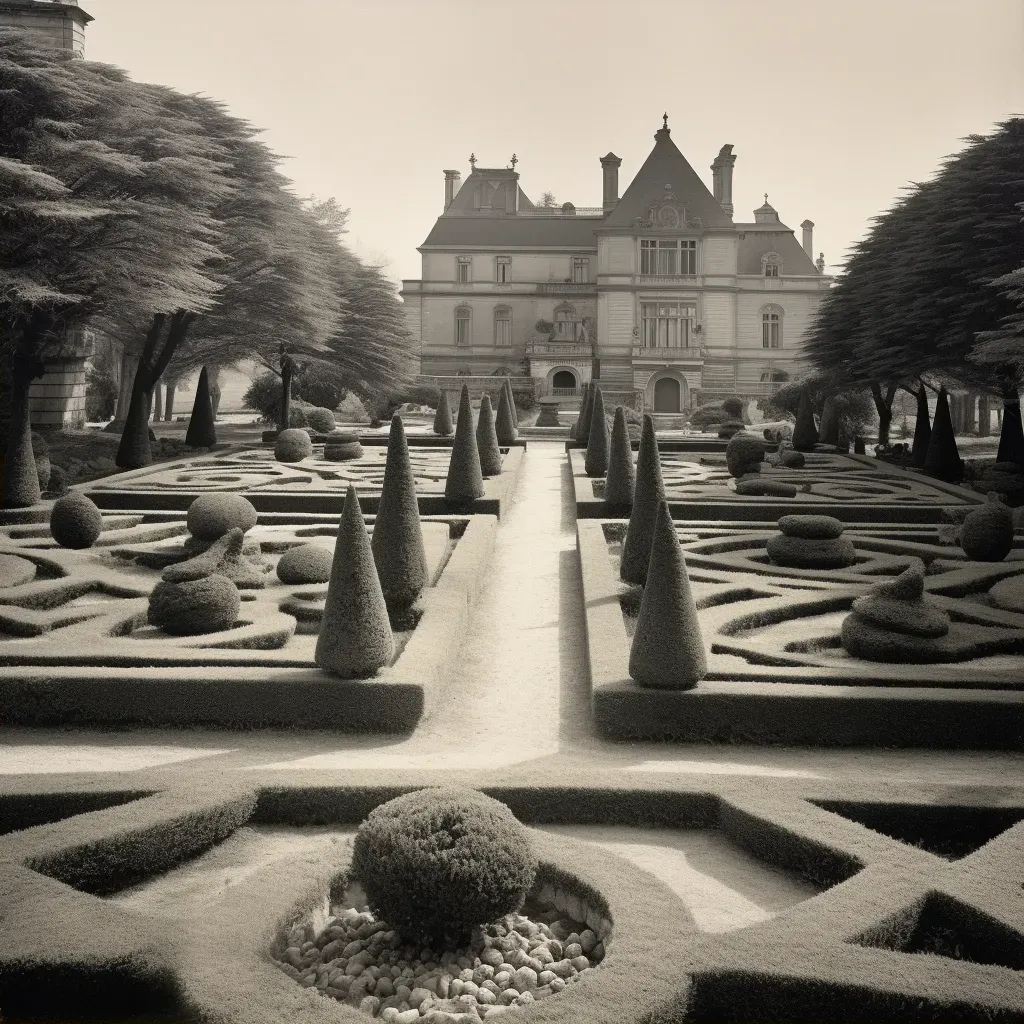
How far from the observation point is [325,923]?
597cm

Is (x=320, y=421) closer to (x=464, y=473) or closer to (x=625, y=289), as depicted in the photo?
(x=464, y=473)

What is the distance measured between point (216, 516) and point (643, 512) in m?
5.32

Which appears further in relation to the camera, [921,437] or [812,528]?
[921,437]

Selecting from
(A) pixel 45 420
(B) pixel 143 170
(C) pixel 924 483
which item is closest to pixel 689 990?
(C) pixel 924 483

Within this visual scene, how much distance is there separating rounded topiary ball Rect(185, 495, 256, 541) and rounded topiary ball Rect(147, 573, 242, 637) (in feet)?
10.1

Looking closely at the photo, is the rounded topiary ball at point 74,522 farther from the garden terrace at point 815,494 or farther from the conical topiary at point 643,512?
the garden terrace at point 815,494

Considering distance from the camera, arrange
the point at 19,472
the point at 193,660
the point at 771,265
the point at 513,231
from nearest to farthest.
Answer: the point at 193,660
the point at 19,472
the point at 771,265
the point at 513,231

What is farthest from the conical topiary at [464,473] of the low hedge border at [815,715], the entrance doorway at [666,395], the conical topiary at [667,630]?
the entrance doorway at [666,395]

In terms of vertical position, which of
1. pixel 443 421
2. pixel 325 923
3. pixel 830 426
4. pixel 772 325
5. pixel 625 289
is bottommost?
pixel 325 923

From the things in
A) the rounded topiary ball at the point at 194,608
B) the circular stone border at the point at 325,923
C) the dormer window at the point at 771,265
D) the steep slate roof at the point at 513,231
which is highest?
the steep slate roof at the point at 513,231

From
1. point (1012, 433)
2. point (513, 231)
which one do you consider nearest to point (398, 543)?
point (1012, 433)

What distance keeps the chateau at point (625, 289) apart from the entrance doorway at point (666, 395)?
8 centimetres

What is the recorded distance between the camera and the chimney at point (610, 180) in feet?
216

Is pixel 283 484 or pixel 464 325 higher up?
pixel 464 325
